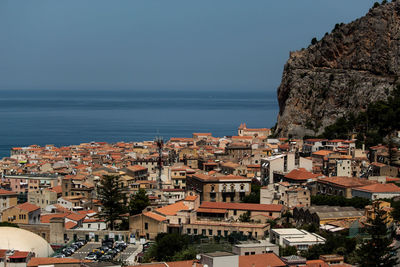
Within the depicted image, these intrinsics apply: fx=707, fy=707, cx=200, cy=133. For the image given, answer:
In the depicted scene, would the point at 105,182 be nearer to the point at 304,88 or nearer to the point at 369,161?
the point at 369,161

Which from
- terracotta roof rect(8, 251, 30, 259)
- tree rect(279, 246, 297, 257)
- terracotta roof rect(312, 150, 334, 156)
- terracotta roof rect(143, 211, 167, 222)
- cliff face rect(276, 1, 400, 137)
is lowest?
tree rect(279, 246, 297, 257)

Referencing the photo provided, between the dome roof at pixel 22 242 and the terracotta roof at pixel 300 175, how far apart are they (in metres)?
19.7

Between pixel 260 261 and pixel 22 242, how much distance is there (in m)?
12.0

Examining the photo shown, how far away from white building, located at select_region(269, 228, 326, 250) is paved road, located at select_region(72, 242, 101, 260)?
368 inches

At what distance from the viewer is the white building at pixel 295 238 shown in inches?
1337

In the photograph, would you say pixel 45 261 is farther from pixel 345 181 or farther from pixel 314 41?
pixel 314 41

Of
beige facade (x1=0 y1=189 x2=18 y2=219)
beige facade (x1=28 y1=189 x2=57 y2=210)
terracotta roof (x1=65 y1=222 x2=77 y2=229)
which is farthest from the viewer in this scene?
beige facade (x1=28 y1=189 x2=57 y2=210)

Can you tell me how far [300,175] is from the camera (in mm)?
49438

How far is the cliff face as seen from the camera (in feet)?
252

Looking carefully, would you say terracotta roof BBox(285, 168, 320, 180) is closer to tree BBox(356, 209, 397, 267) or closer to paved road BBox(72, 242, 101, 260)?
paved road BBox(72, 242, 101, 260)

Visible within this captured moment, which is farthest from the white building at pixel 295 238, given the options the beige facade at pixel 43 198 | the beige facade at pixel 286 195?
the beige facade at pixel 43 198

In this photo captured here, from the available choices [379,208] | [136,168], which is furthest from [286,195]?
[136,168]

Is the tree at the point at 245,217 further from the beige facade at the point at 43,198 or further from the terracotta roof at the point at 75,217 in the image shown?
the beige facade at the point at 43,198

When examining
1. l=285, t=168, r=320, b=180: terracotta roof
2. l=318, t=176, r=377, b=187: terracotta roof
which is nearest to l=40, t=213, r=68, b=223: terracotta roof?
l=285, t=168, r=320, b=180: terracotta roof
